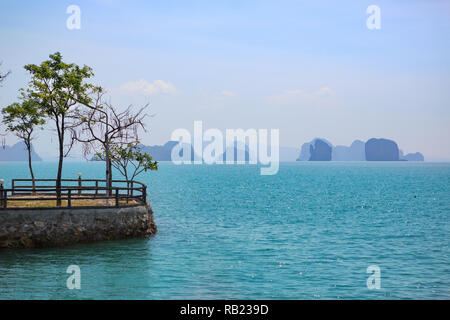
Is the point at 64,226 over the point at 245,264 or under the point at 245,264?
over

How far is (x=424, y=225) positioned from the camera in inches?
1537

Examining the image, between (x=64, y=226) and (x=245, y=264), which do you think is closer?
(x=245, y=264)

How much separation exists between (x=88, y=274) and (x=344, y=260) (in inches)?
497

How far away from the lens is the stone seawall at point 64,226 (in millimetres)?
23859

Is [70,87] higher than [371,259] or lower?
higher

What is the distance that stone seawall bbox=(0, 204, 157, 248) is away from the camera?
2386 centimetres

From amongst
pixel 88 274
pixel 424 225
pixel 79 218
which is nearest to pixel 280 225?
pixel 424 225

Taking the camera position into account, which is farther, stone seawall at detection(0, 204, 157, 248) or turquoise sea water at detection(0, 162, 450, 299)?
stone seawall at detection(0, 204, 157, 248)

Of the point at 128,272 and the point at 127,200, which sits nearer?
the point at 128,272

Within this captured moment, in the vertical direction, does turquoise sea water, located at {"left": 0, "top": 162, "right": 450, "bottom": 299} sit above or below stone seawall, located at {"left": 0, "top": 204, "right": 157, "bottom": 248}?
below

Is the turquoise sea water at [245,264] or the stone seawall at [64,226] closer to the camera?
the turquoise sea water at [245,264]

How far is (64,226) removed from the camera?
81.2ft

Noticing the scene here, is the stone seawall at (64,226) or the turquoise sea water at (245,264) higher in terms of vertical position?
the stone seawall at (64,226)
